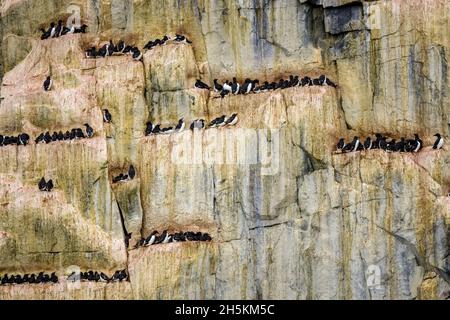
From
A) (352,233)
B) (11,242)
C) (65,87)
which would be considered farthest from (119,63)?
(352,233)

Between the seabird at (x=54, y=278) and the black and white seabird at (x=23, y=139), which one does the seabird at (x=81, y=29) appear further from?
the seabird at (x=54, y=278)

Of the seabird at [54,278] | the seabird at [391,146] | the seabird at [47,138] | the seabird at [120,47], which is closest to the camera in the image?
the seabird at [391,146]

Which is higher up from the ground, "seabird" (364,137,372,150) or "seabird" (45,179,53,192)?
"seabird" (364,137,372,150)

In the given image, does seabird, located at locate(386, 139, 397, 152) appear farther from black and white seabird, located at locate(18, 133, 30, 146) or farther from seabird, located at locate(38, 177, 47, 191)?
black and white seabird, located at locate(18, 133, 30, 146)

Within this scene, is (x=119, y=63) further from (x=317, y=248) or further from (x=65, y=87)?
(x=317, y=248)

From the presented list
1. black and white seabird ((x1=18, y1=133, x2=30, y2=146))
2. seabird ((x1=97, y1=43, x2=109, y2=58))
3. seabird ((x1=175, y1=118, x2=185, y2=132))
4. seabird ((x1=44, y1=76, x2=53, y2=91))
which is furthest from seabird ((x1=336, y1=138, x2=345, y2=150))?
black and white seabird ((x1=18, y1=133, x2=30, y2=146))

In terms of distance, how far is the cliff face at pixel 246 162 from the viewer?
45406mm

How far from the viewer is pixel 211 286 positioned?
45.9m

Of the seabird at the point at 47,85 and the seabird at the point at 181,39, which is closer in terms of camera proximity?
the seabird at the point at 181,39

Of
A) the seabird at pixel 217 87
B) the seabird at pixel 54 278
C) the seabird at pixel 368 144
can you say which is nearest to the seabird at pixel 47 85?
the seabird at pixel 217 87

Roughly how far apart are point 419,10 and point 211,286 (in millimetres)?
11176

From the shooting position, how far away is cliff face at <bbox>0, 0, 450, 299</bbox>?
45406mm

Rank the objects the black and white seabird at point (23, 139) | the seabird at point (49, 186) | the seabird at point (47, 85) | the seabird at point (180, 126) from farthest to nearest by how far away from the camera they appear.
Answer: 1. the seabird at point (47, 85)
2. the black and white seabird at point (23, 139)
3. the seabird at point (49, 186)
4. the seabird at point (180, 126)

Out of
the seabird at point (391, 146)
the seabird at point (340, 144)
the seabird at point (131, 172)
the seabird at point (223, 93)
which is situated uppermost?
the seabird at point (223, 93)
